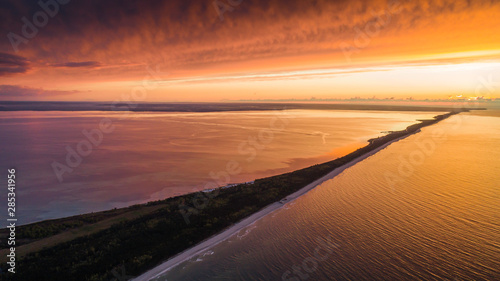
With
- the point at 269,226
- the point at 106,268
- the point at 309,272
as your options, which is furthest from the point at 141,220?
the point at 309,272

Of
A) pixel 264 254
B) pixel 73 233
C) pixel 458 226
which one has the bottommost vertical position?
pixel 73 233

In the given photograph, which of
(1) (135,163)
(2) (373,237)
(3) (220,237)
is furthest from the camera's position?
(1) (135,163)

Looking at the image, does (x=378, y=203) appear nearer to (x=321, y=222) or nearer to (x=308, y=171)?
(x=321, y=222)

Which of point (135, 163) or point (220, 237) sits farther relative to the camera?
point (135, 163)

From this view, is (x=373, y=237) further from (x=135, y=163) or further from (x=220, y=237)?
(x=135, y=163)

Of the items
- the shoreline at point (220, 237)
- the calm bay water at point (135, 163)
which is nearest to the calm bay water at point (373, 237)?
the shoreline at point (220, 237)

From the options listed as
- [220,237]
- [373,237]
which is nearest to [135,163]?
[220,237]

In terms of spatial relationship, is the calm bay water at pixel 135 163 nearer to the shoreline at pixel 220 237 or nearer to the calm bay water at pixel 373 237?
the shoreline at pixel 220 237

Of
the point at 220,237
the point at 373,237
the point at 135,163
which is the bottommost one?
the point at 135,163
